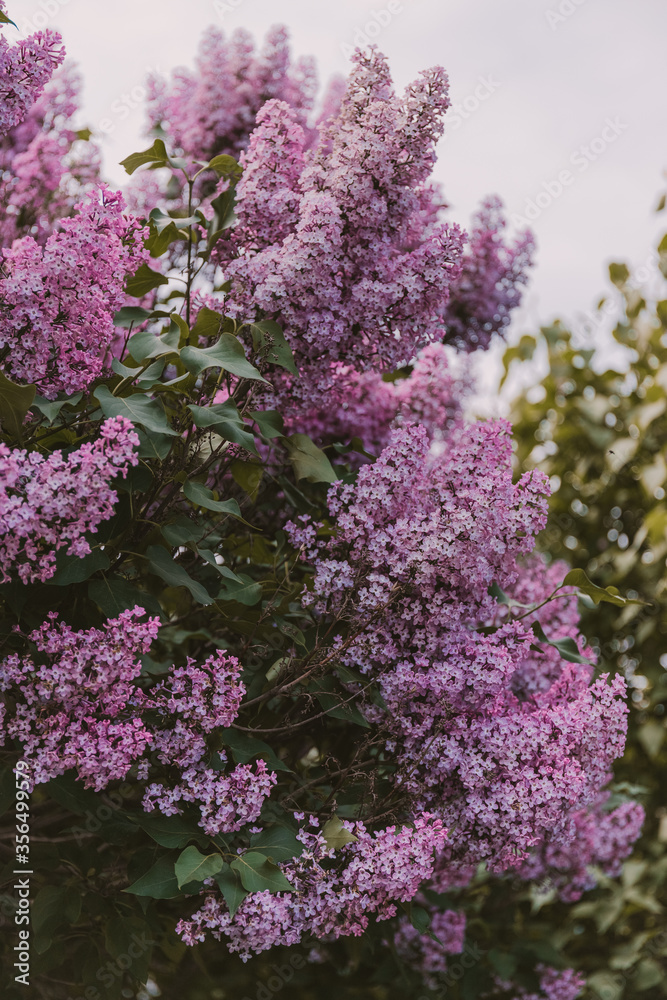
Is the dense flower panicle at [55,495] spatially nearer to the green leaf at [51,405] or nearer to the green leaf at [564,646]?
the green leaf at [51,405]

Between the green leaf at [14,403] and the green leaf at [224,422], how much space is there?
0.26m

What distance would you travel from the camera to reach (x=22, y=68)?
163 cm

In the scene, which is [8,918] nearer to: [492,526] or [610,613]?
[492,526]

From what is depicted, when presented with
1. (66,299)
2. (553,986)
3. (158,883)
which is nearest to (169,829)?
(158,883)

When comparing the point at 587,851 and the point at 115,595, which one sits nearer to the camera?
the point at 115,595

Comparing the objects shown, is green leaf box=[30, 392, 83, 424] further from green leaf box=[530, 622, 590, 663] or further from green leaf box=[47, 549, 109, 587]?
green leaf box=[530, 622, 590, 663]

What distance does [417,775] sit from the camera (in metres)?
1.69

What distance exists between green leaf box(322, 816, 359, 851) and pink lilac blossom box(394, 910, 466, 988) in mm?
963

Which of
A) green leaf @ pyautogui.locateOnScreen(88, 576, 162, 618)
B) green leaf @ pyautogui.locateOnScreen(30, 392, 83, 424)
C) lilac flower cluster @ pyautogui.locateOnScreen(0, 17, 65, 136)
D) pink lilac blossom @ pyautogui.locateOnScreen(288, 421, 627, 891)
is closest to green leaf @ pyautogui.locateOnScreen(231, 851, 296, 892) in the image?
pink lilac blossom @ pyautogui.locateOnScreen(288, 421, 627, 891)

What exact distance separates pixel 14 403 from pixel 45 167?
5.55 ft

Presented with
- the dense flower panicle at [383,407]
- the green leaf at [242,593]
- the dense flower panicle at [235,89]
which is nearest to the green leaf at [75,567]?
the green leaf at [242,593]

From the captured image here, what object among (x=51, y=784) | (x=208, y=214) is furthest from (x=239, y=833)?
(x=208, y=214)

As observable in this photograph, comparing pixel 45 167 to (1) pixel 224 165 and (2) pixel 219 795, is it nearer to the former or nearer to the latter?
(1) pixel 224 165

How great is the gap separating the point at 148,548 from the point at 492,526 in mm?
617
